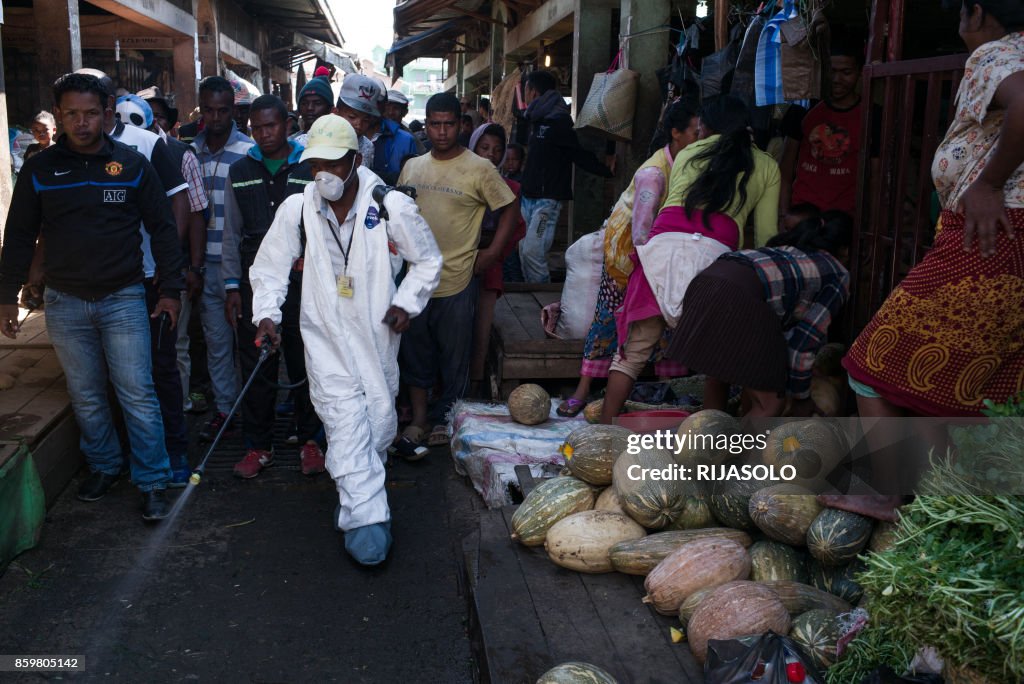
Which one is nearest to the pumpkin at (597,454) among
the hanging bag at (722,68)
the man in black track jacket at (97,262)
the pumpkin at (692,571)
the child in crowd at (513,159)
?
the pumpkin at (692,571)

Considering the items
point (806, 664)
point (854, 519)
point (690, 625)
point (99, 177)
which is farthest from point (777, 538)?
point (99, 177)

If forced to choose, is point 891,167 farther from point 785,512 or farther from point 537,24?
point 537,24

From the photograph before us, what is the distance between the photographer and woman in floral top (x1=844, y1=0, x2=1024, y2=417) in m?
3.08

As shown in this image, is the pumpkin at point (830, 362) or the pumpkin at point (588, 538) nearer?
the pumpkin at point (588, 538)

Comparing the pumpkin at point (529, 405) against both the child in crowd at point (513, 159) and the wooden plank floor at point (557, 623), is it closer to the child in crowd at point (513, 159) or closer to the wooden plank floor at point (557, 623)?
the wooden plank floor at point (557, 623)

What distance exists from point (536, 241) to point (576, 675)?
22.9ft

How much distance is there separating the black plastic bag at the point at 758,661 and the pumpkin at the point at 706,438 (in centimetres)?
133

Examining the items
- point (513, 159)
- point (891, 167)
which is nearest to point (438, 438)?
point (891, 167)

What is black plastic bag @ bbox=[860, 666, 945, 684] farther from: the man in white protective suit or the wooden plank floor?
the man in white protective suit

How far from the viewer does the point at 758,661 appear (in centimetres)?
259

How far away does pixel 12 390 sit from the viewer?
19.1 ft

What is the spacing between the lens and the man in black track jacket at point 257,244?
5895mm

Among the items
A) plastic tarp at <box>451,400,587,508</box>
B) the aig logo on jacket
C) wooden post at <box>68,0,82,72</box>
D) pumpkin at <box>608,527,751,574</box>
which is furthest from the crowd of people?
wooden post at <box>68,0,82,72</box>

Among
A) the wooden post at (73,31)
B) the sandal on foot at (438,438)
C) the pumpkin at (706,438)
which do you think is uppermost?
the wooden post at (73,31)
